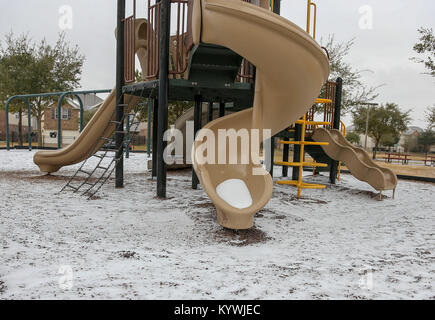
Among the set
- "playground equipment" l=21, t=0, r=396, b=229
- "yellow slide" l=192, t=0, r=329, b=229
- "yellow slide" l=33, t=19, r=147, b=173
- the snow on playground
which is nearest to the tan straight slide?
the snow on playground

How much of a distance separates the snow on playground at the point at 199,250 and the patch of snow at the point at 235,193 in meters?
0.39

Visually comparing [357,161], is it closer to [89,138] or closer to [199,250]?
[199,250]

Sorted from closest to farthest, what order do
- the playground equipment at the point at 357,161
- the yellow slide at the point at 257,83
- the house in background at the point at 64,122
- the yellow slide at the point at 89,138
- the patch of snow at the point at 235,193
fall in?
1. the yellow slide at the point at 257,83
2. the patch of snow at the point at 235,193
3. the playground equipment at the point at 357,161
4. the yellow slide at the point at 89,138
5. the house in background at the point at 64,122

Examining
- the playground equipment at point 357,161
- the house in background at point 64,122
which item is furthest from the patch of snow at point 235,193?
the house in background at point 64,122

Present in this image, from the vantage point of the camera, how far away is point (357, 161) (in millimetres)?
7988

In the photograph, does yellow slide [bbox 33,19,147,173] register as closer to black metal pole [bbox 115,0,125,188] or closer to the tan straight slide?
black metal pole [bbox 115,0,125,188]

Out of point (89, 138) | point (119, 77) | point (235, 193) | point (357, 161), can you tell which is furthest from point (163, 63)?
point (357, 161)

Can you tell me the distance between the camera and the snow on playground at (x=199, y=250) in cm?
263

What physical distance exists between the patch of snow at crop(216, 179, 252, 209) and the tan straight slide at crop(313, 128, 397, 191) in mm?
4048

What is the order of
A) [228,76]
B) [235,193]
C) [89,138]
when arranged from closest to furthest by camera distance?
[235,193] → [228,76] → [89,138]

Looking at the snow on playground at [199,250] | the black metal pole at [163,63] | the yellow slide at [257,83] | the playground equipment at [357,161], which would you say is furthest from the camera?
the playground equipment at [357,161]

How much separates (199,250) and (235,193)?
1.45m

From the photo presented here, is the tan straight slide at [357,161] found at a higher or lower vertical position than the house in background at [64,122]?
lower

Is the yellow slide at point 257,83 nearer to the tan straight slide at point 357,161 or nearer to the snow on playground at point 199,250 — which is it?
the snow on playground at point 199,250
